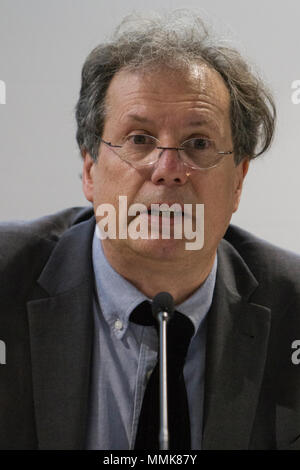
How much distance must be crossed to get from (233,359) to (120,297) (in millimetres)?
297

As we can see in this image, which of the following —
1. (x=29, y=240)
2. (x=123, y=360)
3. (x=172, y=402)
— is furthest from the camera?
(x=29, y=240)

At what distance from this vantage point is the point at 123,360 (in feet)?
4.58

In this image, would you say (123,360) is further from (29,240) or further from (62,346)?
(29,240)

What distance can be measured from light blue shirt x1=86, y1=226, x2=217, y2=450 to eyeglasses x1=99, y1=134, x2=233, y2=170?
267 mm

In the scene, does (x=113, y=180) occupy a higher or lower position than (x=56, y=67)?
lower

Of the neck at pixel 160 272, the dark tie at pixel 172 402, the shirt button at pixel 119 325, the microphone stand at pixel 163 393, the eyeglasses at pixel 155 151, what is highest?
the eyeglasses at pixel 155 151

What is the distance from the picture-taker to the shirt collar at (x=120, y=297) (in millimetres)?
1422

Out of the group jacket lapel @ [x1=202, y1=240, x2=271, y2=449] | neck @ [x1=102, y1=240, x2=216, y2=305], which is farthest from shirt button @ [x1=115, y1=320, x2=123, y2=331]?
jacket lapel @ [x1=202, y1=240, x2=271, y2=449]

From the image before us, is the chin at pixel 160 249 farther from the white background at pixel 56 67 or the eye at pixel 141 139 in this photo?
the white background at pixel 56 67

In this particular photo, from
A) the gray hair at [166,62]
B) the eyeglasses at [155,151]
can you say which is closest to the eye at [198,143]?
the eyeglasses at [155,151]

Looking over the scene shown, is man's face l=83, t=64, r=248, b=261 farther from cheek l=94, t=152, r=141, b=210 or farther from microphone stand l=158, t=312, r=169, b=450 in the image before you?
microphone stand l=158, t=312, r=169, b=450

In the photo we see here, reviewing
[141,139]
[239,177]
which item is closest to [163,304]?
[141,139]

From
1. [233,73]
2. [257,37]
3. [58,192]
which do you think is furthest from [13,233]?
[257,37]
